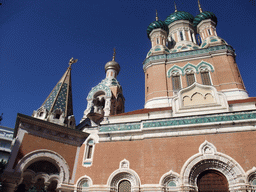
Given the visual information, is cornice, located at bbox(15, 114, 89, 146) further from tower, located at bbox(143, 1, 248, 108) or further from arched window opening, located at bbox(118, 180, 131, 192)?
tower, located at bbox(143, 1, 248, 108)

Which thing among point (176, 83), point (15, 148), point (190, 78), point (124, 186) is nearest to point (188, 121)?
point (124, 186)

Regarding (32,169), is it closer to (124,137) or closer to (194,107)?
(124,137)

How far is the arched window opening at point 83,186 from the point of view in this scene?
9.98 meters

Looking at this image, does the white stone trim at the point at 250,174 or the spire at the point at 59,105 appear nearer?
the white stone trim at the point at 250,174

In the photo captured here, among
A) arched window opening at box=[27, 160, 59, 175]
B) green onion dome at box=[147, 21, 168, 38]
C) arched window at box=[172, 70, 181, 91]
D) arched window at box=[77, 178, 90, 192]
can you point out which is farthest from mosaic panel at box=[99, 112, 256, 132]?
green onion dome at box=[147, 21, 168, 38]

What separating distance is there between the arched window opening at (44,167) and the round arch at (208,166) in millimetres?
6636

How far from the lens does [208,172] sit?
8648 millimetres

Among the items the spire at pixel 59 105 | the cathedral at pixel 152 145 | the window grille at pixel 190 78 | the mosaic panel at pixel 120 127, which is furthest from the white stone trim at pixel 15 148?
the window grille at pixel 190 78

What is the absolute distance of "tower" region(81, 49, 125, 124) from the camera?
18141 mm

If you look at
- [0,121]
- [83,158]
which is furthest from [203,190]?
[0,121]

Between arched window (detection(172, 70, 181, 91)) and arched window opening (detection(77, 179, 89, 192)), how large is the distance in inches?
343

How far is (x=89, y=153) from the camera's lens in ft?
36.6

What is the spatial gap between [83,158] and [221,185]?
708cm

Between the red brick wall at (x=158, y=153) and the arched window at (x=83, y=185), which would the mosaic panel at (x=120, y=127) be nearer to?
the red brick wall at (x=158, y=153)
